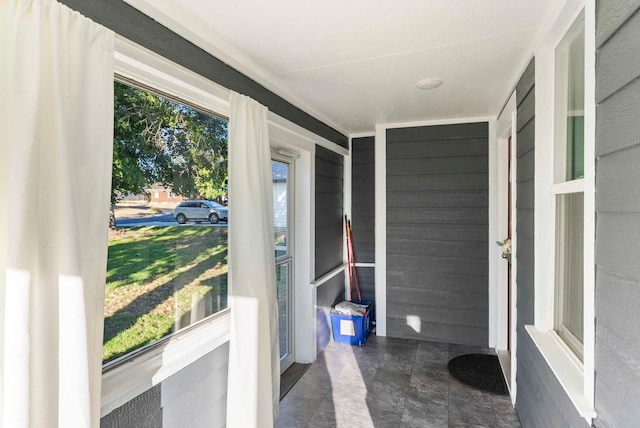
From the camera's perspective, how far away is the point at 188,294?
1966 millimetres

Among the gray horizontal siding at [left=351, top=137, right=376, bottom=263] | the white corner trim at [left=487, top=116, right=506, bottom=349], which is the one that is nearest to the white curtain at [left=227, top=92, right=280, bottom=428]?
the gray horizontal siding at [left=351, top=137, right=376, bottom=263]

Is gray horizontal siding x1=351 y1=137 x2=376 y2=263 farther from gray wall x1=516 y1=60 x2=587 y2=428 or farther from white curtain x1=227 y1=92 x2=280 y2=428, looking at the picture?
white curtain x1=227 y1=92 x2=280 y2=428

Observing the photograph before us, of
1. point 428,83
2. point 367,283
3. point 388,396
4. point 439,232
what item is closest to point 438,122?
point 439,232

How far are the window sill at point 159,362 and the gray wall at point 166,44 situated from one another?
4.43ft

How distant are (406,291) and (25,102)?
361 cm

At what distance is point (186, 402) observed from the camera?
182 cm

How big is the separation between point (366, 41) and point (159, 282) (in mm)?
1628

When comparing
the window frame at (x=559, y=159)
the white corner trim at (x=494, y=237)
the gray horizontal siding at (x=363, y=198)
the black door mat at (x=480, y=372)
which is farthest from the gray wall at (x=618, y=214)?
the gray horizontal siding at (x=363, y=198)

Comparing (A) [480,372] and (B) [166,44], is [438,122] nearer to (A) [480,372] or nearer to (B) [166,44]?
(A) [480,372]

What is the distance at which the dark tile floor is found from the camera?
245 cm

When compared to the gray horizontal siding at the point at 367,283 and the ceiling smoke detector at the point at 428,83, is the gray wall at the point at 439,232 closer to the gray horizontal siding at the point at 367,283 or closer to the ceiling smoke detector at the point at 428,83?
the gray horizontal siding at the point at 367,283

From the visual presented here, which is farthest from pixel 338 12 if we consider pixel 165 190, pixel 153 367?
pixel 153 367

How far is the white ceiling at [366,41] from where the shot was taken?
1599mm

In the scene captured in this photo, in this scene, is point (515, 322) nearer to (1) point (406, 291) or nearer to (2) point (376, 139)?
(1) point (406, 291)
